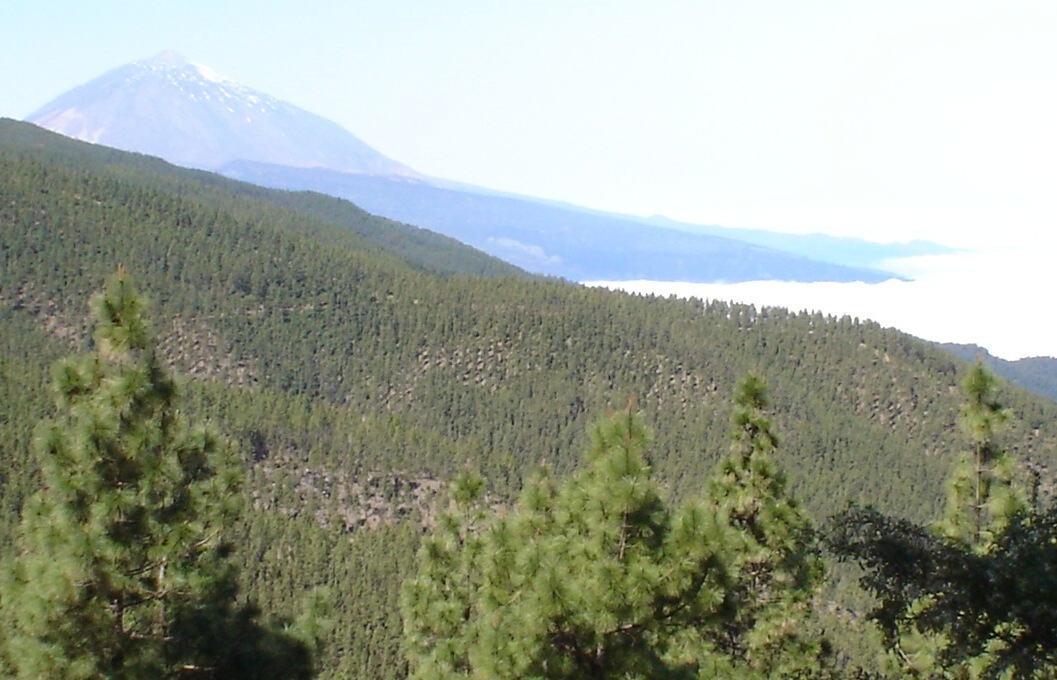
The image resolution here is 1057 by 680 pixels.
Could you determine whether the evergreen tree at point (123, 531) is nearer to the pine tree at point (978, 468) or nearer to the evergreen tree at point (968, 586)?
the evergreen tree at point (968, 586)

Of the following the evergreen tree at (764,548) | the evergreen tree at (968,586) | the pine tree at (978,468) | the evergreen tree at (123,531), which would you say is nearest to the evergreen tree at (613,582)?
the evergreen tree at (968,586)

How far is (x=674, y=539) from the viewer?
39.2 feet

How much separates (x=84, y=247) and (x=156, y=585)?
173 meters

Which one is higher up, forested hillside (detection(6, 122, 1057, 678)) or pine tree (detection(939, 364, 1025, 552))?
pine tree (detection(939, 364, 1025, 552))

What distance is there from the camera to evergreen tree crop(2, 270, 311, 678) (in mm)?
12266

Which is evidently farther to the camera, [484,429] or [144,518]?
[484,429]

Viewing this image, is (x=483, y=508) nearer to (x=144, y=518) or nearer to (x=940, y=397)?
(x=144, y=518)

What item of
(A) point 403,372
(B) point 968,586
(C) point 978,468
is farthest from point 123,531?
(A) point 403,372

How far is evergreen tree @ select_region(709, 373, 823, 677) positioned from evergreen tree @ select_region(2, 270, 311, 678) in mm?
10302

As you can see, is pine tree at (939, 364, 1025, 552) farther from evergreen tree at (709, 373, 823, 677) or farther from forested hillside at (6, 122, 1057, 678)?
forested hillside at (6, 122, 1057, 678)

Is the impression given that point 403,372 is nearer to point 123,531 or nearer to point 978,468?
point 978,468

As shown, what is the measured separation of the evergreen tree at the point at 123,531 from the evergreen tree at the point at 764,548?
10.3 metres

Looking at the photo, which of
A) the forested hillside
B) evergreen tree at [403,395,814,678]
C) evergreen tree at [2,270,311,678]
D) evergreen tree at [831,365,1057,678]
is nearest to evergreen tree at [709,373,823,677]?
evergreen tree at [403,395,814,678]

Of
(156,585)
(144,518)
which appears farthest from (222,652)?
(144,518)
